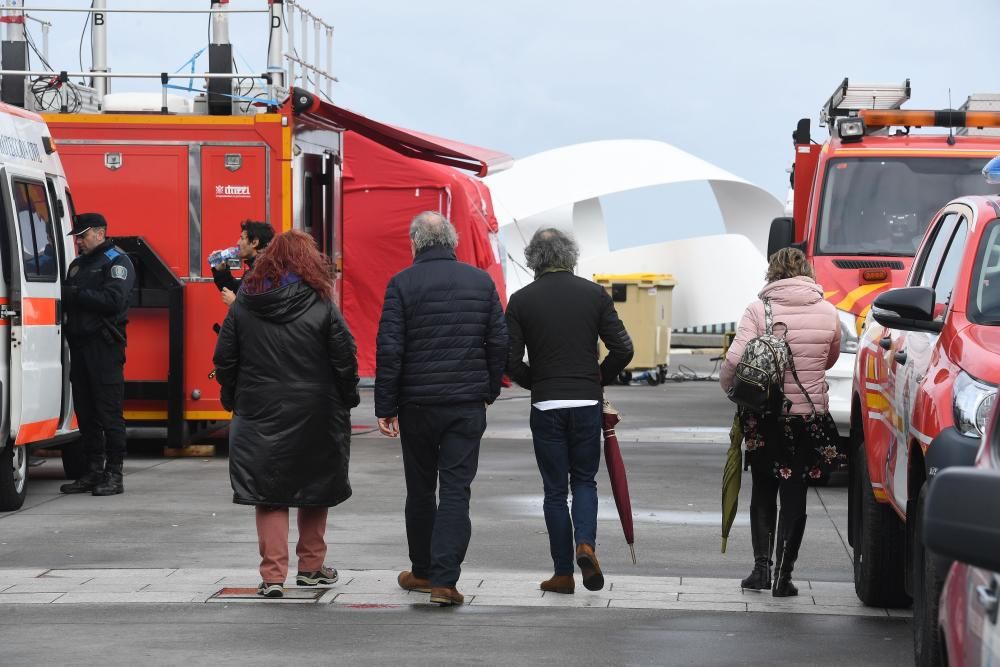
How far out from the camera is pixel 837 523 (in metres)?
10.7

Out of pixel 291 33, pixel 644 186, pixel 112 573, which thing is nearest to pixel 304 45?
pixel 291 33

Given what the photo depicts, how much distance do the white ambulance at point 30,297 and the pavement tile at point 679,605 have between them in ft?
15.5

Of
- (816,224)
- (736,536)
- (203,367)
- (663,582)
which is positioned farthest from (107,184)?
(663,582)

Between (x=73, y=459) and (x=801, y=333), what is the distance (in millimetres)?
6621

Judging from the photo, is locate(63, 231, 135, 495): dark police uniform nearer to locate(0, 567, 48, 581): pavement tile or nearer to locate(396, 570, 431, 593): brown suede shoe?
locate(0, 567, 48, 581): pavement tile

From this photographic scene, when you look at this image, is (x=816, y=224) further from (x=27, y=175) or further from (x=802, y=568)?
(x=27, y=175)

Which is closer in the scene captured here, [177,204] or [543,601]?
[543,601]

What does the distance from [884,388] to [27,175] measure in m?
6.48

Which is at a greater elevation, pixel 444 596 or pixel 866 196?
pixel 866 196

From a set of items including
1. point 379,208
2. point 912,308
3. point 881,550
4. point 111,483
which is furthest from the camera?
point 379,208

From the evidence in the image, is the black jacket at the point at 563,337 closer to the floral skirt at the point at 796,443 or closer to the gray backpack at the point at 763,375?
the gray backpack at the point at 763,375

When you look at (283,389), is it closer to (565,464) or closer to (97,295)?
(565,464)

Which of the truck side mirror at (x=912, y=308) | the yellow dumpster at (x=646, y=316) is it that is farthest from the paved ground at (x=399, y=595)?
the yellow dumpster at (x=646, y=316)

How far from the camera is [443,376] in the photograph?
7.73 m
